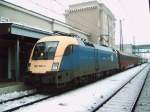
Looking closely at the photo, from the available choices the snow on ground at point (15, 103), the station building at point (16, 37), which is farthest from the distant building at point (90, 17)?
the snow on ground at point (15, 103)

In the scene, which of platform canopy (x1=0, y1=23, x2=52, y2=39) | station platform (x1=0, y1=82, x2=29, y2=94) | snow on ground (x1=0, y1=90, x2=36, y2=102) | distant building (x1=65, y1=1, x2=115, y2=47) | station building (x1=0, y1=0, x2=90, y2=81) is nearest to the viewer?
snow on ground (x1=0, y1=90, x2=36, y2=102)

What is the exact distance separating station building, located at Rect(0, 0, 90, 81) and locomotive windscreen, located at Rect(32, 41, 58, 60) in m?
1.44

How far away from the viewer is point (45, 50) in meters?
15.1

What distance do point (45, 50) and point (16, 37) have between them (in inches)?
143

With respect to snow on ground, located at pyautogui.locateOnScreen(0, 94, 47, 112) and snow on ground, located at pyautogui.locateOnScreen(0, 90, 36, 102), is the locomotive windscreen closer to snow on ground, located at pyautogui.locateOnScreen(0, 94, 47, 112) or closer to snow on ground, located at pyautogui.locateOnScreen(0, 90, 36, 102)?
snow on ground, located at pyautogui.locateOnScreen(0, 90, 36, 102)

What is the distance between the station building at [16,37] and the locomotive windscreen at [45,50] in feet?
4.72

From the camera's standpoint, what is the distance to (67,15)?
62438mm

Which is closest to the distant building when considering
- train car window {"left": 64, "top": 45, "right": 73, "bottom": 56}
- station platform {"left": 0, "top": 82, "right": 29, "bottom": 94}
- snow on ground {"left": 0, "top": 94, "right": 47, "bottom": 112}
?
train car window {"left": 64, "top": 45, "right": 73, "bottom": 56}

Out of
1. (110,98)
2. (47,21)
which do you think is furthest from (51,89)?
(47,21)

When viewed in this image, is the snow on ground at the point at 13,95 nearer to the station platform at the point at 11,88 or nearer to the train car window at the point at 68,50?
the station platform at the point at 11,88

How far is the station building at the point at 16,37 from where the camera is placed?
1598 cm

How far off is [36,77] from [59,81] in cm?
113

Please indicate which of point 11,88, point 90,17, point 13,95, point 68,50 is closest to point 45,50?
point 68,50

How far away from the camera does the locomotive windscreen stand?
1476 cm
